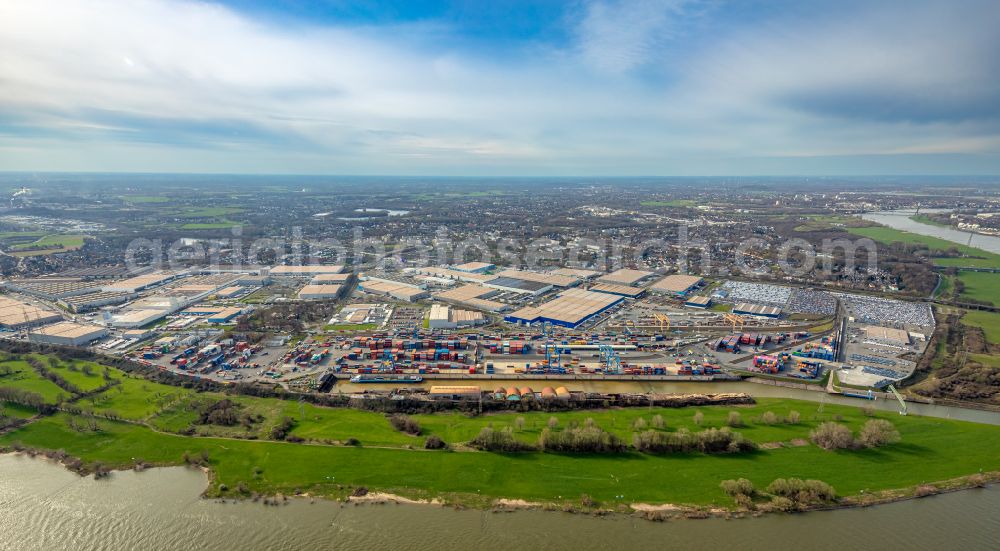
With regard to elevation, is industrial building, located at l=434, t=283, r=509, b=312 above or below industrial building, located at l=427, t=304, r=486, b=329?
above

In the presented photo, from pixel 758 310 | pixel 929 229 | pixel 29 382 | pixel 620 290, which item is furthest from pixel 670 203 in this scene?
pixel 29 382

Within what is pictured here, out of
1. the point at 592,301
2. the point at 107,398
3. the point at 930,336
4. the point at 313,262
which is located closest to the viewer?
the point at 107,398

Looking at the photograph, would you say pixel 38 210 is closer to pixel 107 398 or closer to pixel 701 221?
pixel 107 398

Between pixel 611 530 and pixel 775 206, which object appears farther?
pixel 775 206

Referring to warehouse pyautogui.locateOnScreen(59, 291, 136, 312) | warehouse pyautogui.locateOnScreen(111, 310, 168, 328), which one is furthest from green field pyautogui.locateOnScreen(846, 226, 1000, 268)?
warehouse pyautogui.locateOnScreen(59, 291, 136, 312)

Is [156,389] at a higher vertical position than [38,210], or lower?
lower

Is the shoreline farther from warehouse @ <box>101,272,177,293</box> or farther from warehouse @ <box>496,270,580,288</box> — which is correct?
warehouse @ <box>101,272,177,293</box>

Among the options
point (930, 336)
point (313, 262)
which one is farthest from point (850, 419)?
point (313, 262)
